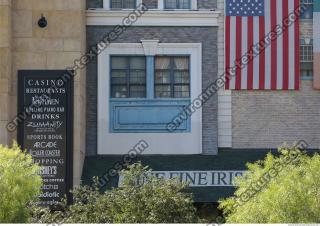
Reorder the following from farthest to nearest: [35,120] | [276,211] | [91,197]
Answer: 1. [35,120]
2. [91,197]
3. [276,211]

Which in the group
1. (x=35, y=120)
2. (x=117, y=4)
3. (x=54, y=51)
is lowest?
(x=35, y=120)

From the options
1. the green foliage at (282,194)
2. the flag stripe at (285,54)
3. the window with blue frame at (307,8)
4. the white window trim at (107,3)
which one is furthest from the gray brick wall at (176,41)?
the green foliage at (282,194)

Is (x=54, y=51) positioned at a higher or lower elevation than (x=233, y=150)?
higher

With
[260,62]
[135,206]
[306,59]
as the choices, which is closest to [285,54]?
[306,59]

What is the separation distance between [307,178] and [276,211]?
1107 mm

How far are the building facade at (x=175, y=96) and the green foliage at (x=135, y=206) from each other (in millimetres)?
5841

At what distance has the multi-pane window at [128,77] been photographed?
27109 mm

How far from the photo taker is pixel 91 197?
66.5 feet

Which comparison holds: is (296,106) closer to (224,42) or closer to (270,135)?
Result: (270,135)

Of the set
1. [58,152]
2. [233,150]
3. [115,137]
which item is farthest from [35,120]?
[233,150]

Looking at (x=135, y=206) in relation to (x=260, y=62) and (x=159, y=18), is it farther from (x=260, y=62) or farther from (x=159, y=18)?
(x=260, y=62)

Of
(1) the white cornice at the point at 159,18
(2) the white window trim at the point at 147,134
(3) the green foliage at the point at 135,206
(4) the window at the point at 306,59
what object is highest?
(1) the white cornice at the point at 159,18

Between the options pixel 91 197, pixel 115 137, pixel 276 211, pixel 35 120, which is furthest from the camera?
pixel 115 137

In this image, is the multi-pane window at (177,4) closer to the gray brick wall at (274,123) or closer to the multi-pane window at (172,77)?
the multi-pane window at (172,77)
